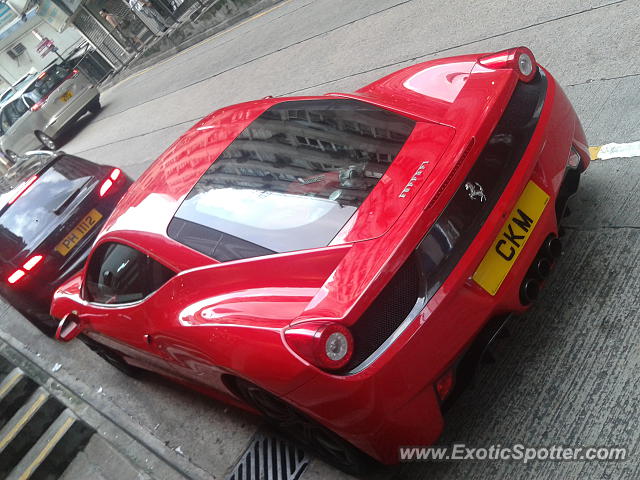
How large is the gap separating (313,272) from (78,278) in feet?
8.31

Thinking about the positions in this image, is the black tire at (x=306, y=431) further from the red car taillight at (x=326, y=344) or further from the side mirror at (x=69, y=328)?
the side mirror at (x=69, y=328)

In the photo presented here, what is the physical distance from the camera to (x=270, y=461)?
10.3 ft

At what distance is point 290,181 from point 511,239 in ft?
3.56

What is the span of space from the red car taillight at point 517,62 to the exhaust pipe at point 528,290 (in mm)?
1046

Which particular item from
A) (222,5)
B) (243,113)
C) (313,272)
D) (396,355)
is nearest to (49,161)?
(243,113)

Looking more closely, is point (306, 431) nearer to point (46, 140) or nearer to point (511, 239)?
point (511, 239)

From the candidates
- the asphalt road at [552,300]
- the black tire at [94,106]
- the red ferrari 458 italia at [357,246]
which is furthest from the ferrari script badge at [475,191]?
the black tire at [94,106]

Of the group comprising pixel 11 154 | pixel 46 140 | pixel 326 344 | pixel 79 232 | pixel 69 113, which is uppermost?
pixel 11 154

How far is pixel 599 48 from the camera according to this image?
4.50 meters

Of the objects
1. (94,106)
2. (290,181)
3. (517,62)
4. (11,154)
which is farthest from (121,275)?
(94,106)

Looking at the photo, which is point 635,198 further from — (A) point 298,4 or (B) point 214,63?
(B) point 214,63

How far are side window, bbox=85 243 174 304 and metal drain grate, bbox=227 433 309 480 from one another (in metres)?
1.16

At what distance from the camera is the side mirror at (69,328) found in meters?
3.67

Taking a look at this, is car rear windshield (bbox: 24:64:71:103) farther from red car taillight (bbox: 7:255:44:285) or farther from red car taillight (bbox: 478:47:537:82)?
red car taillight (bbox: 478:47:537:82)
